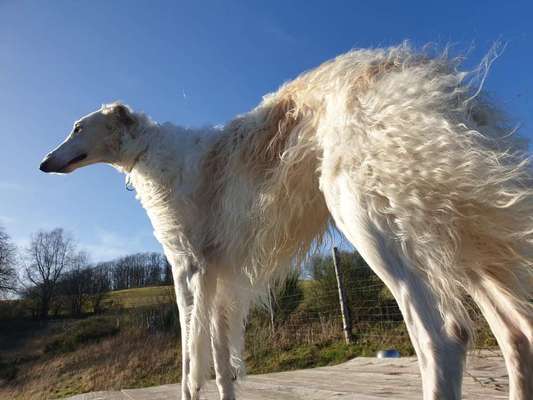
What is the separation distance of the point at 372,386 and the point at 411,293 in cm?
185

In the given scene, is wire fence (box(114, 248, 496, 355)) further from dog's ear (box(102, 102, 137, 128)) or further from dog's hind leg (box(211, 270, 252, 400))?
dog's ear (box(102, 102, 137, 128))

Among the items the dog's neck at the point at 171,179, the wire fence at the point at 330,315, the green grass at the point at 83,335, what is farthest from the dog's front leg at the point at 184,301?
the green grass at the point at 83,335

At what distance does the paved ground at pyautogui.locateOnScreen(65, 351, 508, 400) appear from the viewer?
2.89m

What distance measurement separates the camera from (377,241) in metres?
2.07

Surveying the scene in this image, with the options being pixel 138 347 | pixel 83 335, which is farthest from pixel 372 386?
pixel 83 335

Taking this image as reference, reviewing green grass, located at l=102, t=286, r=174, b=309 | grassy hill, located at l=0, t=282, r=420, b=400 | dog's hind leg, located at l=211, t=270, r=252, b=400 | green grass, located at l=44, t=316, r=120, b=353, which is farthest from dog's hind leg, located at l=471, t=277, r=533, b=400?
green grass, located at l=44, t=316, r=120, b=353

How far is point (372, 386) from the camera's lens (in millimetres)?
3398

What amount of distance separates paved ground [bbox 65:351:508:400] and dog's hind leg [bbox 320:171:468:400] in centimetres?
107

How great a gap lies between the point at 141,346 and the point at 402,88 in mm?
17539

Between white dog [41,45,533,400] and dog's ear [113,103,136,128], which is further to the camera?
dog's ear [113,103,136,128]

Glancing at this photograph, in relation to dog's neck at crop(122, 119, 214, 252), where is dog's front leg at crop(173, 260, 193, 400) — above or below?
below

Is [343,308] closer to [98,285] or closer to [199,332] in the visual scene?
[199,332]

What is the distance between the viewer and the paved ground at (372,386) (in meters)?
2.89

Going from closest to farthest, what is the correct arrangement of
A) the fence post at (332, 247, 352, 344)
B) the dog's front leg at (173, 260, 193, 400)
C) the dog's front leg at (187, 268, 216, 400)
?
the dog's front leg at (187, 268, 216, 400), the dog's front leg at (173, 260, 193, 400), the fence post at (332, 247, 352, 344)
